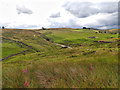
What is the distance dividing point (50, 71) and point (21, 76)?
99 centimetres

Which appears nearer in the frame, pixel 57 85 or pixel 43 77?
pixel 57 85

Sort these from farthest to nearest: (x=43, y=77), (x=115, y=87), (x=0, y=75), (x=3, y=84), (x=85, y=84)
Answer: (x=0, y=75) → (x=43, y=77) → (x=3, y=84) → (x=85, y=84) → (x=115, y=87)

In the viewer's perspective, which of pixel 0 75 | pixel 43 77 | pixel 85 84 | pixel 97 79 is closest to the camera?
pixel 85 84

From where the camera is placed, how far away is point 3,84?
9.89 ft

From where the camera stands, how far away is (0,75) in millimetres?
3564

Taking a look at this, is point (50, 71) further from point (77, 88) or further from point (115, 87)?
point (115, 87)

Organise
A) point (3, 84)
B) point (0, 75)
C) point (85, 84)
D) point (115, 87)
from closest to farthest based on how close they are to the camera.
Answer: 1. point (115, 87)
2. point (85, 84)
3. point (3, 84)
4. point (0, 75)

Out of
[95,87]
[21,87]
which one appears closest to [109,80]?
[95,87]

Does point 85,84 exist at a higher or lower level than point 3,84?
higher

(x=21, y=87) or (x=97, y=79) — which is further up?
(x=97, y=79)

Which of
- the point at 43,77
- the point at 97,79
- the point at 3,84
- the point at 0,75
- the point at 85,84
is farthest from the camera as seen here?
the point at 0,75

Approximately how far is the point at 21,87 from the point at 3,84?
750 mm

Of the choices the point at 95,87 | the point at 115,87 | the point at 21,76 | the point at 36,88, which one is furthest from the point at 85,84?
the point at 21,76

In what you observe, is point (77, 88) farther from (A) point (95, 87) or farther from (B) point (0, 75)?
(B) point (0, 75)
